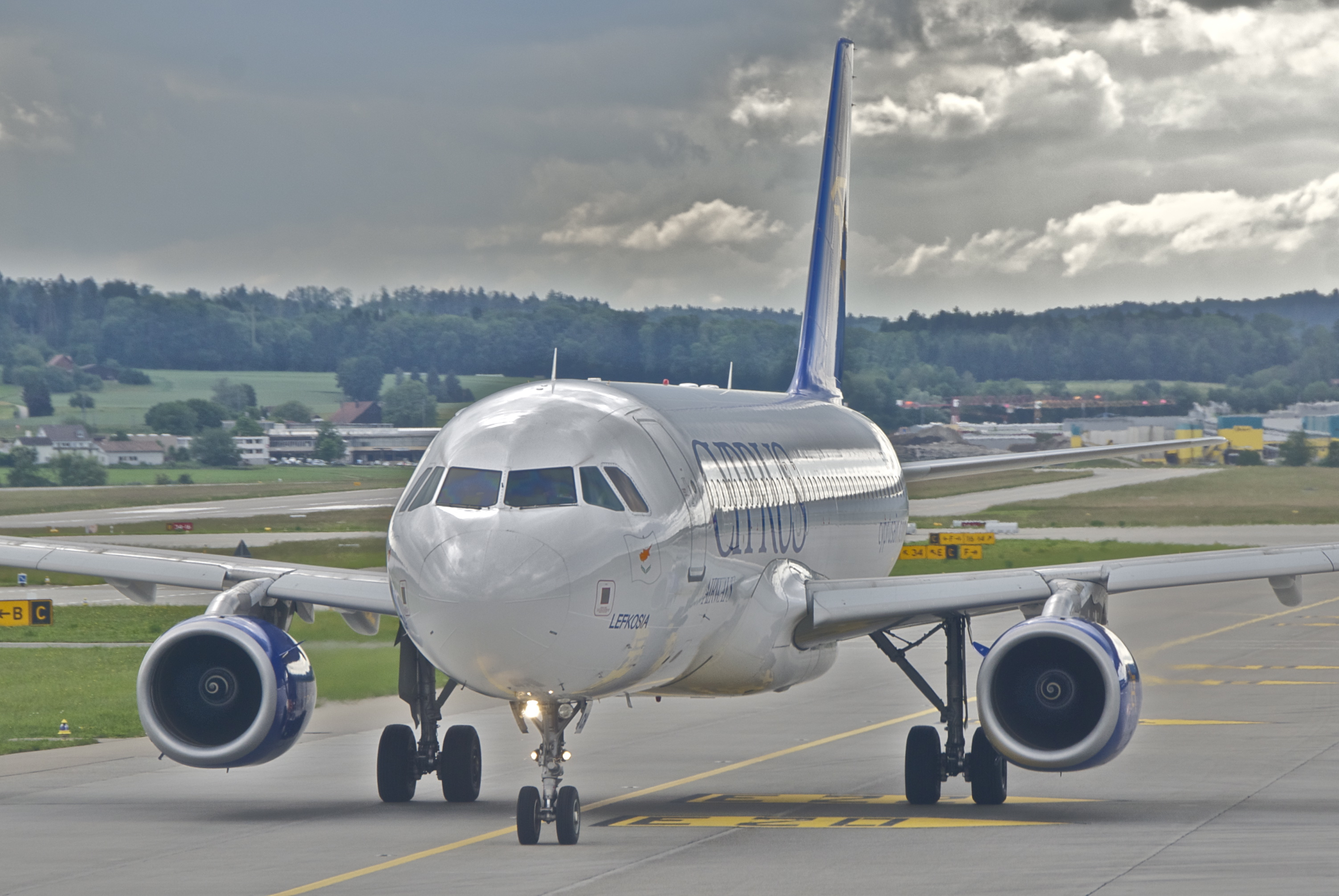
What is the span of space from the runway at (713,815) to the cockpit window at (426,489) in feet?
10.3

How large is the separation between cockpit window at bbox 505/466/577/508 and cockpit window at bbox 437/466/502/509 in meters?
0.12

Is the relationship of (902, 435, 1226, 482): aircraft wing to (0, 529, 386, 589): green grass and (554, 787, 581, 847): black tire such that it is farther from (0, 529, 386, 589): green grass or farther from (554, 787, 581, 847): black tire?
(554, 787, 581, 847): black tire

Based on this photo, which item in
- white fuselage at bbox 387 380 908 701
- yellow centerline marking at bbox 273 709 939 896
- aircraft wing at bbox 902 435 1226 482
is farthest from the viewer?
aircraft wing at bbox 902 435 1226 482

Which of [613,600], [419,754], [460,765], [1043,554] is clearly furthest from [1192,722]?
[1043,554]

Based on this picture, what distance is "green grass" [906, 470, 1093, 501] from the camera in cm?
10856

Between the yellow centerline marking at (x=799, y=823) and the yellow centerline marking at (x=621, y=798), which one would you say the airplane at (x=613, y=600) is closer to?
the yellow centerline marking at (x=621, y=798)

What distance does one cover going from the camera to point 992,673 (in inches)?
725

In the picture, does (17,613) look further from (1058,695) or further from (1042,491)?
(1042,491)

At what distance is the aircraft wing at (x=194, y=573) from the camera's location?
66.2ft

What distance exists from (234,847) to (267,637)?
2.72 m

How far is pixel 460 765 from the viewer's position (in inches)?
816

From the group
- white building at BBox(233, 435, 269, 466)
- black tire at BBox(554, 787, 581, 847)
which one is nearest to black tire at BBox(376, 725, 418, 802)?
black tire at BBox(554, 787, 581, 847)

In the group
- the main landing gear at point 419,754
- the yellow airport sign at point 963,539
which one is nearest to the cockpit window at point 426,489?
the main landing gear at point 419,754

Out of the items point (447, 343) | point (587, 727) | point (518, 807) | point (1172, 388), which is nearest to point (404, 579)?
point (518, 807)
